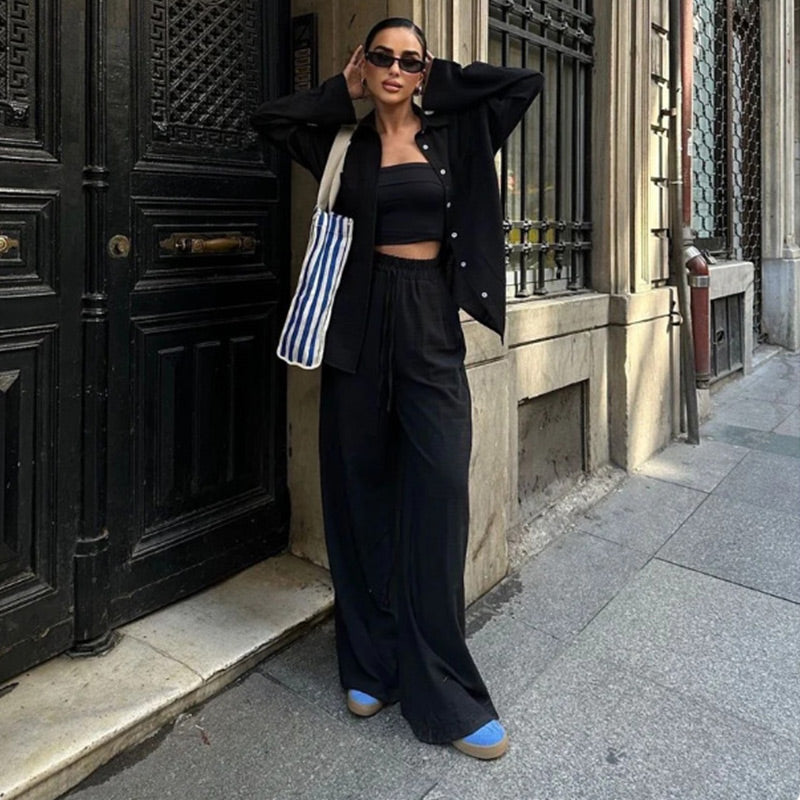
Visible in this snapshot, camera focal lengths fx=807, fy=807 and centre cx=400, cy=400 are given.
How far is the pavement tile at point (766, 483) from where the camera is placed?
15.5 ft

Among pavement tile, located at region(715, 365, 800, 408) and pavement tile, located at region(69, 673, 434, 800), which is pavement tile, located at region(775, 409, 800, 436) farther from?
pavement tile, located at region(69, 673, 434, 800)

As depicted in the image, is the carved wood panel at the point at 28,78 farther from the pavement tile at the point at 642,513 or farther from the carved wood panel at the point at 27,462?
the pavement tile at the point at 642,513

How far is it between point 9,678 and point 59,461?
70cm

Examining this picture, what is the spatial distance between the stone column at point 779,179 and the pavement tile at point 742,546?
241 inches

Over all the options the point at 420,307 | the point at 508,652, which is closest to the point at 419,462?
the point at 420,307

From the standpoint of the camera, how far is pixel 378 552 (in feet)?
8.78

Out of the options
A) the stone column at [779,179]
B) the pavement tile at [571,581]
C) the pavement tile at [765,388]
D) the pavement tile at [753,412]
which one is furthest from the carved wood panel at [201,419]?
the stone column at [779,179]

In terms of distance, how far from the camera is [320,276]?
99.0 inches

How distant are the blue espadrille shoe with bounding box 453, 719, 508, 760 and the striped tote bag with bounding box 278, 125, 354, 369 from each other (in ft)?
4.05

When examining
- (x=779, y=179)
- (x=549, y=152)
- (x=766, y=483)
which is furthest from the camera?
(x=779, y=179)

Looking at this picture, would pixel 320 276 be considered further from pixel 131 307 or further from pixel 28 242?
pixel 28 242

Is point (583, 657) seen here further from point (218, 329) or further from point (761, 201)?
point (761, 201)

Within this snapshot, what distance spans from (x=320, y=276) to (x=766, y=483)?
372cm

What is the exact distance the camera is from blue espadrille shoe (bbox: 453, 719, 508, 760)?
8.05 ft
